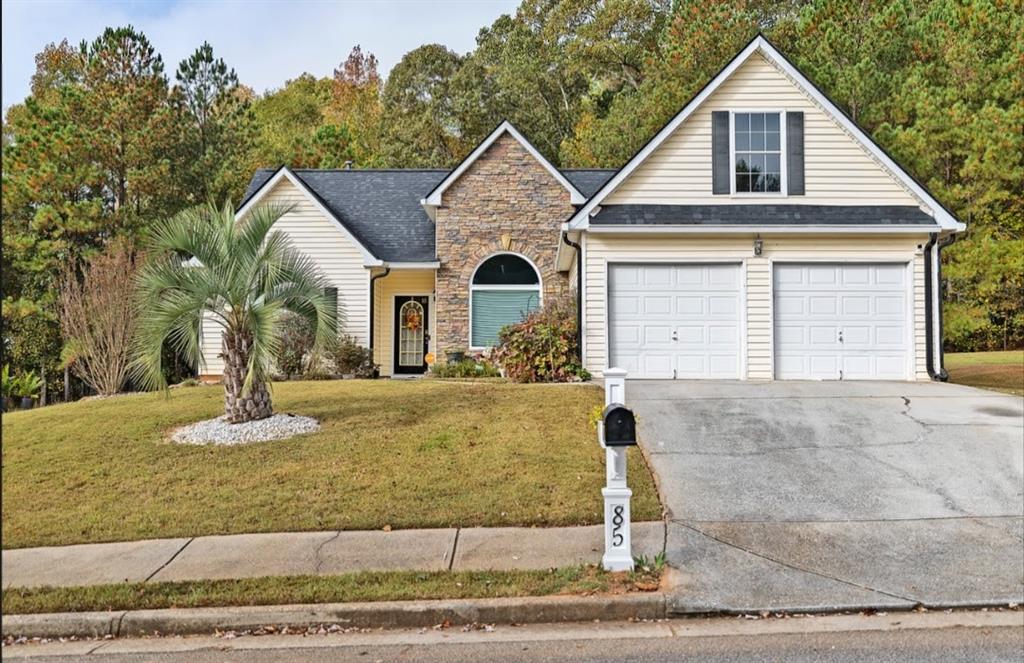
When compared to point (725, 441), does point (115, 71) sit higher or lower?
higher

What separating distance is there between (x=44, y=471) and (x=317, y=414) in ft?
11.9

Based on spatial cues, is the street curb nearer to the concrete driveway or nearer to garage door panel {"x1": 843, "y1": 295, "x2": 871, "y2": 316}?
the concrete driveway

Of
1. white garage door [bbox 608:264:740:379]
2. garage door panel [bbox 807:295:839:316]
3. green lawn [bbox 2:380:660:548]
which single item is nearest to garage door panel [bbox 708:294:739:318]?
white garage door [bbox 608:264:740:379]

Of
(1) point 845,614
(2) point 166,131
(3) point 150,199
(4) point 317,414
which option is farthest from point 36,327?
(1) point 845,614

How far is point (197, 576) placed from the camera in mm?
6680

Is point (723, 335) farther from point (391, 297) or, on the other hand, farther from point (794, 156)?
point (391, 297)

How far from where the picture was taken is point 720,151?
15844 mm

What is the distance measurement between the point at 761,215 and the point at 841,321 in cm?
254

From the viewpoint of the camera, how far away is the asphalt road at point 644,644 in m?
5.23

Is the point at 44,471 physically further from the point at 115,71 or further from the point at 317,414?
the point at 115,71

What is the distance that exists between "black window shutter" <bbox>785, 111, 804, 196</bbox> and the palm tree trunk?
425 inches

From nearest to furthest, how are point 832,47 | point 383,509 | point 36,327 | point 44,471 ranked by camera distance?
point 383,509, point 44,471, point 36,327, point 832,47

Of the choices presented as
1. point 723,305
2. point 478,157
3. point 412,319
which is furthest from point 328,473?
point 478,157

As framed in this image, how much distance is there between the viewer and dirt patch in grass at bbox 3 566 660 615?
20.0 feet
